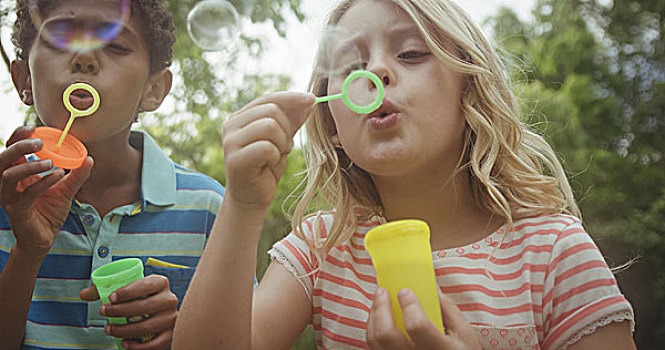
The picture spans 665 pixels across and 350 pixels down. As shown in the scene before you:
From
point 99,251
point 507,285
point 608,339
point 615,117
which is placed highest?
point 99,251

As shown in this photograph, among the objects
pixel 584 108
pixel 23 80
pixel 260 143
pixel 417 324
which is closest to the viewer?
pixel 417 324

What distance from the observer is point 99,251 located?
1619 mm

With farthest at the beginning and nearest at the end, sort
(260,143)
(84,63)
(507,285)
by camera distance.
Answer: (84,63) < (507,285) < (260,143)

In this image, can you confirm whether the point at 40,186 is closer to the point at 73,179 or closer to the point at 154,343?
the point at 73,179

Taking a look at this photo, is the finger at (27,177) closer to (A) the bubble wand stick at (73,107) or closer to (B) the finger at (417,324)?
(A) the bubble wand stick at (73,107)

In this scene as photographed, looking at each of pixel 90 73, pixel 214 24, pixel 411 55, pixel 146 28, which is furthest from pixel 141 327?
pixel 214 24

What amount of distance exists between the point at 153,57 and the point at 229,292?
1.02m

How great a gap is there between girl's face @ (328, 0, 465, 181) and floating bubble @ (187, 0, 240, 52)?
2.79 feet

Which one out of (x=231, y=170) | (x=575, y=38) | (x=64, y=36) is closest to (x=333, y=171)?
(x=231, y=170)

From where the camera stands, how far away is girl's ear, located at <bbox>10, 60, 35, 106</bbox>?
5.74 feet

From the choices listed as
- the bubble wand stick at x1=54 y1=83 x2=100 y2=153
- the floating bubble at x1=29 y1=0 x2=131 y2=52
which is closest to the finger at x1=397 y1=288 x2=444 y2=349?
the bubble wand stick at x1=54 y1=83 x2=100 y2=153

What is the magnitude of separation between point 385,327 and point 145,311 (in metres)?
0.61

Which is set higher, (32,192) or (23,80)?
(23,80)

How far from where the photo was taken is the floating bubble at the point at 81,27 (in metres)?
1.61
